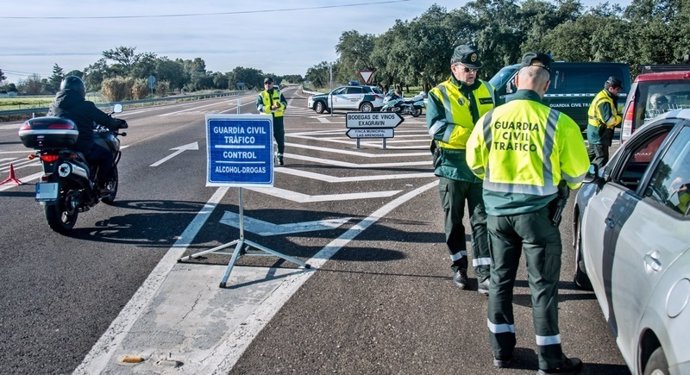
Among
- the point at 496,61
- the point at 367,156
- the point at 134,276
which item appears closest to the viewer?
the point at 134,276

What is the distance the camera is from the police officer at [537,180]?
3754 mm

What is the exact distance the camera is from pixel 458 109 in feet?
17.2

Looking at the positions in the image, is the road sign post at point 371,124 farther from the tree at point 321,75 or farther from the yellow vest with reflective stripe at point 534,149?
the tree at point 321,75

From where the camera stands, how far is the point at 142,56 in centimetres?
11662

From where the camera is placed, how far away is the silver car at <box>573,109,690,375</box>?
107 inches

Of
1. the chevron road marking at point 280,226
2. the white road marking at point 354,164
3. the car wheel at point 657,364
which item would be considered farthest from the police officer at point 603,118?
the car wheel at point 657,364

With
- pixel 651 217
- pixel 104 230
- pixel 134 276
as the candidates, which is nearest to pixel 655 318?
pixel 651 217

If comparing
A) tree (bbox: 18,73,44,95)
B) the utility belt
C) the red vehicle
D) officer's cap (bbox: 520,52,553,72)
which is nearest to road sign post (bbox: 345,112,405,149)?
the red vehicle

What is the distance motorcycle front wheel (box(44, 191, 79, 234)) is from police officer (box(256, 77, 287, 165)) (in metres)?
5.69

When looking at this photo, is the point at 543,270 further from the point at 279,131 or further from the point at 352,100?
the point at 352,100

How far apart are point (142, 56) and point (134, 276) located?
119m

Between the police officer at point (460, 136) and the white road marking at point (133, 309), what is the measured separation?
9.07 ft

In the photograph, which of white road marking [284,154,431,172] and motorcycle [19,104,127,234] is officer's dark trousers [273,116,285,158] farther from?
motorcycle [19,104,127,234]

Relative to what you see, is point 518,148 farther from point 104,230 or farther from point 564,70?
point 564,70
